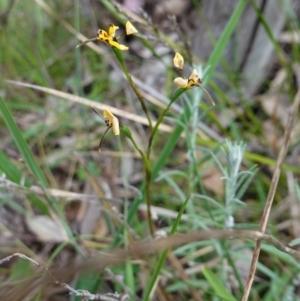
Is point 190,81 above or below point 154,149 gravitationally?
above

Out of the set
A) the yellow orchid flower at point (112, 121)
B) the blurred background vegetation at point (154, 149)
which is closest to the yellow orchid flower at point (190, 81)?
the yellow orchid flower at point (112, 121)

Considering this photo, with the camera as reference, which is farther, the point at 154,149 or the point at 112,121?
the point at 154,149

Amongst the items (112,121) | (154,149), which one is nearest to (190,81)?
(112,121)

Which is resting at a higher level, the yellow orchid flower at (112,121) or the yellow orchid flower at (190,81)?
the yellow orchid flower at (190,81)

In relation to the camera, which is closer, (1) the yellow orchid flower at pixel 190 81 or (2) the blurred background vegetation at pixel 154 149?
(1) the yellow orchid flower at pixel 190 81

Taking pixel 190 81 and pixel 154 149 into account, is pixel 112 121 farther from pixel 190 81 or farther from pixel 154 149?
pixel 154 149

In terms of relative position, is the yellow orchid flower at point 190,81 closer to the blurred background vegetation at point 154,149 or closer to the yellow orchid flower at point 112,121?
the yellow orchid flower at point 112,121

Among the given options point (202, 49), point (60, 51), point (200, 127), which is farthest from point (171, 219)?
point (60, 51)

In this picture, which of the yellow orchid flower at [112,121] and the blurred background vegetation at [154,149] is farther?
the blurred background vegetation at [154,149]

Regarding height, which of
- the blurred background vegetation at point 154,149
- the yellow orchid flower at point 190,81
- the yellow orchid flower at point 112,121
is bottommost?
the blurred background vegetation at point 154,149
